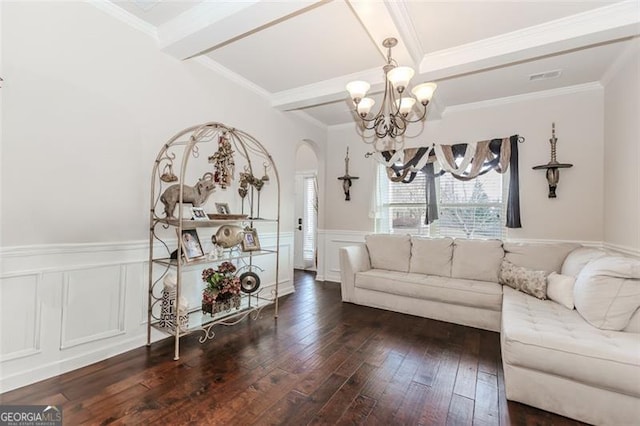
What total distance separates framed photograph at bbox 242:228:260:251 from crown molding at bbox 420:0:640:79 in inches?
98.0

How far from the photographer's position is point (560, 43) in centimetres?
247

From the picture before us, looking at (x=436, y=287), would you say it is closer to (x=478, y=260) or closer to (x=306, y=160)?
(x=478, y=260)

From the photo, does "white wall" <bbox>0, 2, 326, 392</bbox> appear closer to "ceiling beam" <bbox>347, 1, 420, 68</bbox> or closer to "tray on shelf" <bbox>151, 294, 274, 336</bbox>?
"tray on shelf" <bbox>151, 294, 274, 336</bbox>

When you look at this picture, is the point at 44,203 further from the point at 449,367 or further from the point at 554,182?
the point at 554,182

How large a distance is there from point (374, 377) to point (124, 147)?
2.73 metres

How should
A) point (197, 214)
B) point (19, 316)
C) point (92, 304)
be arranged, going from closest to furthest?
point (19, 316)
point (92, 304)
point (197, 214)

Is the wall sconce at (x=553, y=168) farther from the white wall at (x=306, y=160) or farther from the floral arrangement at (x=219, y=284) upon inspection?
the white wall at (x=306, y=160)

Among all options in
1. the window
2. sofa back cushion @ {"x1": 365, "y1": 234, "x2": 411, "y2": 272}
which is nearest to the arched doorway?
the window

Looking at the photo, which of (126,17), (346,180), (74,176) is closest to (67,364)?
(74,176)

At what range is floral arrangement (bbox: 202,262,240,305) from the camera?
2.83 metres

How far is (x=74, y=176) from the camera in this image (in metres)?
2.18

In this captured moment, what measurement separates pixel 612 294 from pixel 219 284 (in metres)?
3.16

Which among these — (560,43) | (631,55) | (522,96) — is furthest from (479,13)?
(522,96)

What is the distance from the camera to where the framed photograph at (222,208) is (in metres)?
3.14
